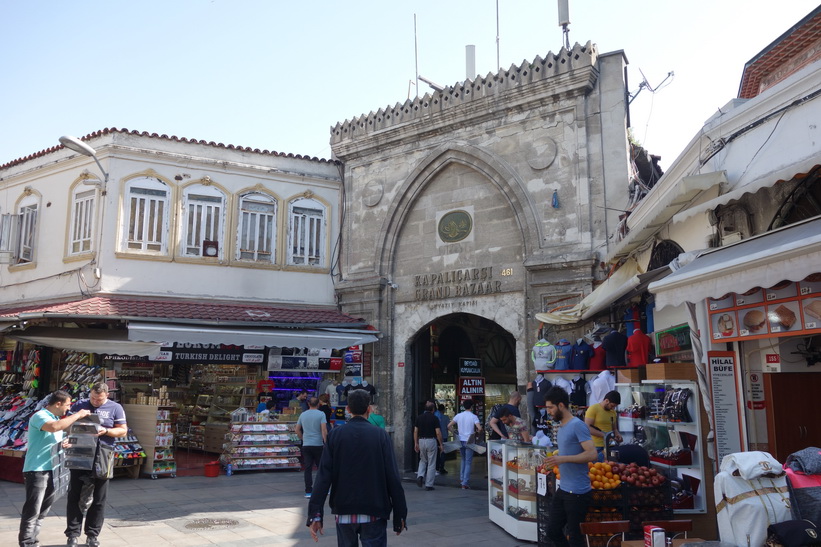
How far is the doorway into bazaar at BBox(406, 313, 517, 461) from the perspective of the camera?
1559 cm

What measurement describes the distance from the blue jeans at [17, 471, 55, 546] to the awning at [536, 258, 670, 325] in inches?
274

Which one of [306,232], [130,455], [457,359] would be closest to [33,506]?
[130,455]

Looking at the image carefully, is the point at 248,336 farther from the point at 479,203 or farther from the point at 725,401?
the point at 725,401

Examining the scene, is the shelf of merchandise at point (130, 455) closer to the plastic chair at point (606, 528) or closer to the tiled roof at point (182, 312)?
the tiled roof at point (182, 312)

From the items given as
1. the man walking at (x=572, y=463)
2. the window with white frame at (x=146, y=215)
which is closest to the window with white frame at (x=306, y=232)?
the window with white frame at (x=146, y=215)

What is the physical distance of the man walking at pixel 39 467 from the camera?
629 cm

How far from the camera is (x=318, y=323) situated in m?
14.6

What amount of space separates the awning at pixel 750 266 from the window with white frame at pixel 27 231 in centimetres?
1461

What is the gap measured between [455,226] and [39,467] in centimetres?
960

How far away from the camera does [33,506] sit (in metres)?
6.29

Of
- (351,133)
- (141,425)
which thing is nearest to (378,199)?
(351,133)

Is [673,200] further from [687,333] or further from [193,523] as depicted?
[193,523]

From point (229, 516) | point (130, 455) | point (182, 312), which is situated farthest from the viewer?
point (182, 312)

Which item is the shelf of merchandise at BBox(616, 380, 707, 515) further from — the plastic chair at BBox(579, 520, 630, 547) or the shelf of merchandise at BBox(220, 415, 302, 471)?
the shelf of merchandise at BBox(220, 415, 302, 471)
